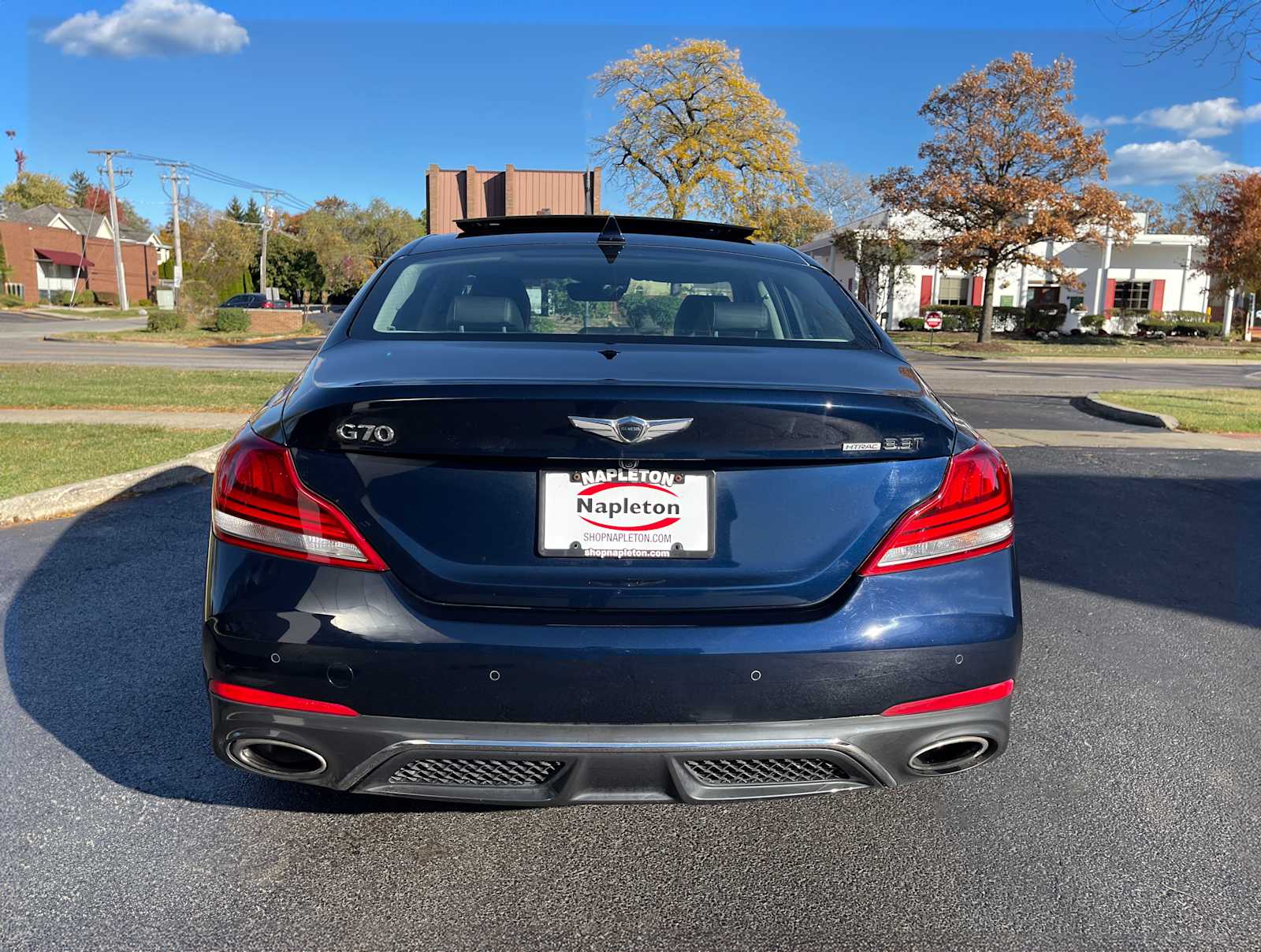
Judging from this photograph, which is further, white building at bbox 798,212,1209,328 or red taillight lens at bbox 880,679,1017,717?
white building at bbox 798,212,1209,328

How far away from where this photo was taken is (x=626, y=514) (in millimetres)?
2205

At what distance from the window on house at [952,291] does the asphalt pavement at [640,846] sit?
51.0 metres

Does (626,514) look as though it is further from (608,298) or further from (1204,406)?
(1204,406)

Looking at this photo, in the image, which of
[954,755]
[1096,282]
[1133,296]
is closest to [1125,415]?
[954,755]

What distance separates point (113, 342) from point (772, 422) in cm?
3503

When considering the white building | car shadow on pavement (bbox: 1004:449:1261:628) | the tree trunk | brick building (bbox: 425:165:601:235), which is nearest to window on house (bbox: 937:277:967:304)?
the white building

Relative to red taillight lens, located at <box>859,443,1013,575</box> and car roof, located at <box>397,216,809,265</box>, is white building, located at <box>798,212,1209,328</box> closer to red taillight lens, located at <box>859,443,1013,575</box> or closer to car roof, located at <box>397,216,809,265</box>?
car roof, located at <box>397,216,809,265</box>

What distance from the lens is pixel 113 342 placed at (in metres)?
32.4

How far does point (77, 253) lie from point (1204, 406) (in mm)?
82455

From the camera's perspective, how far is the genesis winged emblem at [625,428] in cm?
215

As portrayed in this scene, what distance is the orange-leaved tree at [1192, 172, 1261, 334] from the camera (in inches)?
1519

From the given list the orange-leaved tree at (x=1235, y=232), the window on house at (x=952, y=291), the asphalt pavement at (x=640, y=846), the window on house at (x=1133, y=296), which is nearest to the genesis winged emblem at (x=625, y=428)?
the asphalt pavement at (x=640, y=846)

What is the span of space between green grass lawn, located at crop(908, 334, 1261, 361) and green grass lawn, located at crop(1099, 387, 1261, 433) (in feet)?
53.2

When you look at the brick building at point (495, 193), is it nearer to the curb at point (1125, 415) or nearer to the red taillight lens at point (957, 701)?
the curb at point (1125, 415)
